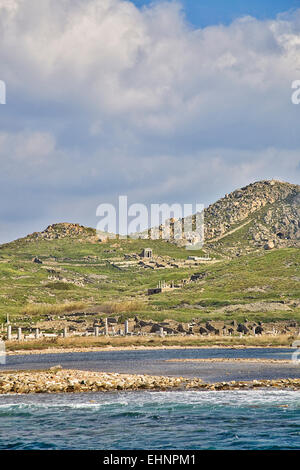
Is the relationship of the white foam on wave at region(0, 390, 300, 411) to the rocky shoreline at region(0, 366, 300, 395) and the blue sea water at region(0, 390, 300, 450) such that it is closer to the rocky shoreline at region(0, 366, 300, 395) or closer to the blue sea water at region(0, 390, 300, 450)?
the blue sea water at region(0, 390, 300, 450)

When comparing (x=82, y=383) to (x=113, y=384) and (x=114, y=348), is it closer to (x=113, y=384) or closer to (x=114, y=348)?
(x=113, y=384)

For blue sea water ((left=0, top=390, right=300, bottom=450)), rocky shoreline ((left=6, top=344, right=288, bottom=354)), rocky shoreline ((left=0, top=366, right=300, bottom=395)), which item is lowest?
blue sea water ((left=0, top=390, right=300, bottom=450))

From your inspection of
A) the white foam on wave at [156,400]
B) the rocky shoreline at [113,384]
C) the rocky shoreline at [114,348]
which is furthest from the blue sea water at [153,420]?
the rocky shoreline at [114,348]

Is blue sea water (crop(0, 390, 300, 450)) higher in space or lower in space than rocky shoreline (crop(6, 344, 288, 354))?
lower

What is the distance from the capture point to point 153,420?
→ 38.5 metres

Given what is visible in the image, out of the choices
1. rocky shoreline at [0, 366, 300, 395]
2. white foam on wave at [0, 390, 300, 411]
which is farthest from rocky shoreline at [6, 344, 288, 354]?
white foam on wave at [0, 390, 300, 411]

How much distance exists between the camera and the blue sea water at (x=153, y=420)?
32594 mm

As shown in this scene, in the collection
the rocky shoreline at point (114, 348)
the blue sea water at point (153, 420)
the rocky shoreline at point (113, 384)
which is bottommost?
the blue sea water at point (153, 420)

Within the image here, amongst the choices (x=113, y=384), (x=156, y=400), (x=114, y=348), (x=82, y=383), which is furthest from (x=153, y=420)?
(x=114, y=348)

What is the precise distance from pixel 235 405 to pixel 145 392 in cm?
973

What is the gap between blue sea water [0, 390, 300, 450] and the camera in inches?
1283

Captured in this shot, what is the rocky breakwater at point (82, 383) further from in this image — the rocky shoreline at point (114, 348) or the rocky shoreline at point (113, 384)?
the rocky shoreline at point (114, 348)

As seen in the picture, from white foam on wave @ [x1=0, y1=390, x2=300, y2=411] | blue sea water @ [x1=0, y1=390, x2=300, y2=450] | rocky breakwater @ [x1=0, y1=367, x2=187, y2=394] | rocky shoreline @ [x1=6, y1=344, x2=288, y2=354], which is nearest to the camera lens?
blue sea water @ [x1=0, y1=390, x2=300, y2=450]
